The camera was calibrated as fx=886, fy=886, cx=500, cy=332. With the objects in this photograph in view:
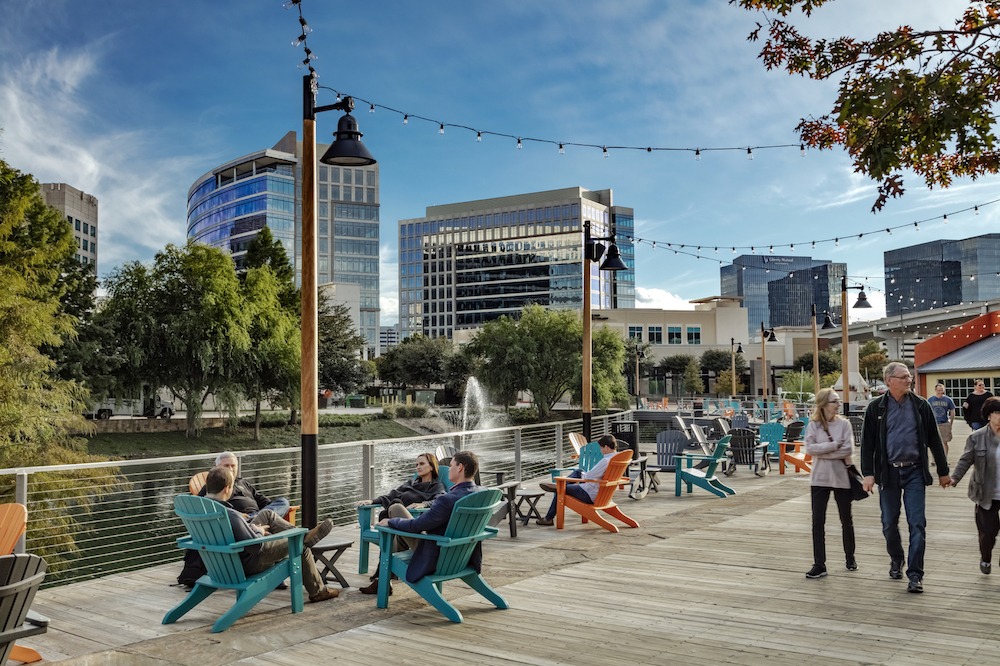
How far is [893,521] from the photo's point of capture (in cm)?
712

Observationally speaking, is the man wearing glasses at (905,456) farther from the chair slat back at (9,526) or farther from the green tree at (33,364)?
the green tree at (33,364)

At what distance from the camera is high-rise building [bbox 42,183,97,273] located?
117 m

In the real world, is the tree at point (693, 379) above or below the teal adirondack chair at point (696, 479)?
above

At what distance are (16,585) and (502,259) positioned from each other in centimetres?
15117

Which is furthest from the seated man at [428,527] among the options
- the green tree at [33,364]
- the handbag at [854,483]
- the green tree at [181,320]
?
the green tree at [181,320]

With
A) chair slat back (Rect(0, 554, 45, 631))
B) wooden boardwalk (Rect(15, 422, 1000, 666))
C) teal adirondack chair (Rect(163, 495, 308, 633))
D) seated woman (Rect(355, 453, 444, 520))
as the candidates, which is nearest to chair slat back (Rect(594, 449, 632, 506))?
wooden boardwalk (Rect(15, 422, 1000, 666))

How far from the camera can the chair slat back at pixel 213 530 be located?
19.6 ft

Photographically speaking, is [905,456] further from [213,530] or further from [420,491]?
[213,530]

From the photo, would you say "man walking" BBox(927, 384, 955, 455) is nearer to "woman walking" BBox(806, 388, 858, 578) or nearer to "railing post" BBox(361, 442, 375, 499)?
"woman walking" BBox(806, 388, 858, 578)

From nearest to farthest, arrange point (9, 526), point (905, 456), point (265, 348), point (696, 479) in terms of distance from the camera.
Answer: point (9, 526), point (905, 456), point (696, 479), point (265, 348)

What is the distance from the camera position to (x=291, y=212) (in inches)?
5418

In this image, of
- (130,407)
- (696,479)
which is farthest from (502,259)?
(696,479)

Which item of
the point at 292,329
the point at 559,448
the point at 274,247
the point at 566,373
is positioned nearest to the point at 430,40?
the point at 559,448

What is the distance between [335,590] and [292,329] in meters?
42.9
